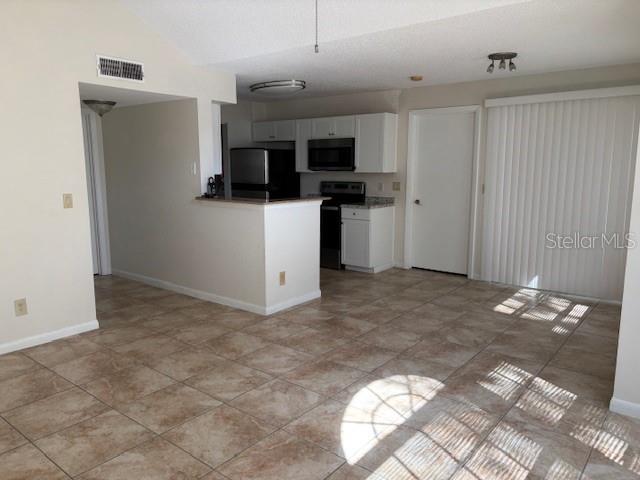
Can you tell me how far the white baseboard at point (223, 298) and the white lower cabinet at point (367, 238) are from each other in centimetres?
121

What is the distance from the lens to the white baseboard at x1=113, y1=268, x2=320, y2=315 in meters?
4.45

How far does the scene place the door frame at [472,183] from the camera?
5430 millimetres

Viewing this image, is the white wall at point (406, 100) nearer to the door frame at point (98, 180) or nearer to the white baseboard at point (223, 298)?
the door frame at point (98, 180)

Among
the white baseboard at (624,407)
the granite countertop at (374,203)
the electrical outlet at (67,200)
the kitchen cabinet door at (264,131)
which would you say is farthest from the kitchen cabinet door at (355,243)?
the white baseboard at (624,407)

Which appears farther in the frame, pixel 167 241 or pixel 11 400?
pixel 167 241

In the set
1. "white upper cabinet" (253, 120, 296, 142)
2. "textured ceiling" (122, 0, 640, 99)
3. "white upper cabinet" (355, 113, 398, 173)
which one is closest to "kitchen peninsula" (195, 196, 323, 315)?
"textured ceiling" (122, 0, 640, 99)

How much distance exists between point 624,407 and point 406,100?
4.23 m

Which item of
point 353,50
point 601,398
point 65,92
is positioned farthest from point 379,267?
point 65,92

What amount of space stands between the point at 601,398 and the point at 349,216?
144 inches

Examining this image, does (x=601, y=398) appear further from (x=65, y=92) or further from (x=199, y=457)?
(x=65, y=92)

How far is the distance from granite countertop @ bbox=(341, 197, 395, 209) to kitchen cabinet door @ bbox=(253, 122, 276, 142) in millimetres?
1653

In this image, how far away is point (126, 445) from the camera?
7.77 ft

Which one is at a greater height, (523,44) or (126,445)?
(523,44)

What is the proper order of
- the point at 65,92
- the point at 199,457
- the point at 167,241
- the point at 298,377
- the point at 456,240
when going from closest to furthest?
the point at 199,457, the point at 298,377, the point at 65,92, the point at 167,241, the point at 456,240
